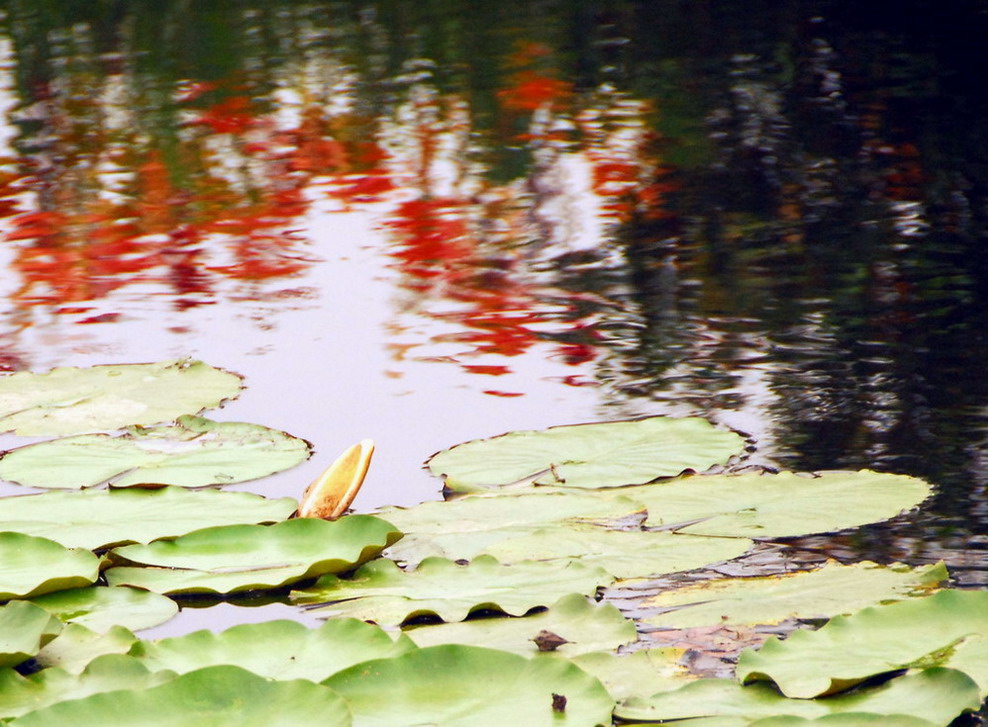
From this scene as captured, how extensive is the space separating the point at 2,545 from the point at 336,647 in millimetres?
487

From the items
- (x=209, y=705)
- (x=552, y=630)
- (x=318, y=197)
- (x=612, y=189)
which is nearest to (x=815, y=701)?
(x=552, y=630)

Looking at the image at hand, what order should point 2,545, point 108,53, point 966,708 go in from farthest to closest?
point 108,53
point 2,545
point 966,708

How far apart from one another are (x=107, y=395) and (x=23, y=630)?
3.00 ft

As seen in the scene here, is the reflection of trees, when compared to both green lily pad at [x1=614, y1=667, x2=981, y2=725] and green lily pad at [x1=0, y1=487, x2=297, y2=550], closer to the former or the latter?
green lily pad at [x1=614, y1=667, x2=981, y2=725]

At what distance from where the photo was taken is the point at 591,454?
1.81m

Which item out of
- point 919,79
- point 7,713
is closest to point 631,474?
point 7,713

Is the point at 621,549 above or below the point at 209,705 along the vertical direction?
below

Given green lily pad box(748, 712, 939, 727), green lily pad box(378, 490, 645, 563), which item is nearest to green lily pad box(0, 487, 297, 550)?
green lily pad box(378, 490, 645, 563)

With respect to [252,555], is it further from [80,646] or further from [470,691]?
[470,691]

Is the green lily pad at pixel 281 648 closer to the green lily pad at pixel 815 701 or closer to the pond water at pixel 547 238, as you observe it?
the green lily pad at pixel 815 701

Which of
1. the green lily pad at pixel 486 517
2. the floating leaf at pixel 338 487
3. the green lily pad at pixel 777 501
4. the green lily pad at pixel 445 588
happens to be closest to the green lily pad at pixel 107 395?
the floating leaf at pixel 338 487

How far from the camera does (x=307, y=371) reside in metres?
2.38

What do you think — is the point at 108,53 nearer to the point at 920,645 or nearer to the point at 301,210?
the point at 301,210

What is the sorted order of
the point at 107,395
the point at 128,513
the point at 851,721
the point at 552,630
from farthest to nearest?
the point at 107,395 < the point at 128,513 < the point at 552,630 < the point at 851,721
